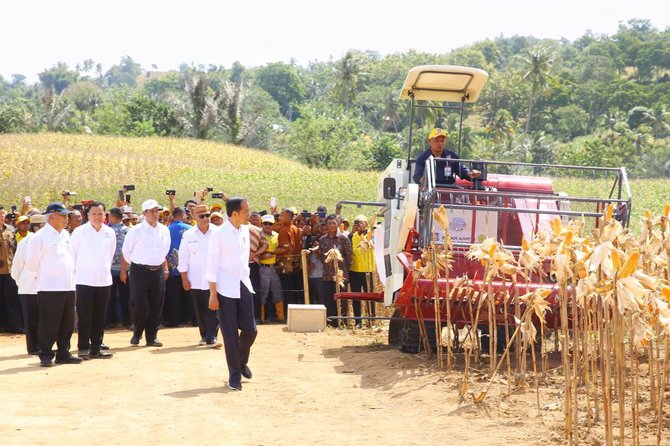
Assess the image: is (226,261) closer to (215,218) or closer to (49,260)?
(49,260)

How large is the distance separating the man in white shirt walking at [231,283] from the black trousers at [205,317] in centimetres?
316

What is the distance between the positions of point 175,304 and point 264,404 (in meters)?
7.72

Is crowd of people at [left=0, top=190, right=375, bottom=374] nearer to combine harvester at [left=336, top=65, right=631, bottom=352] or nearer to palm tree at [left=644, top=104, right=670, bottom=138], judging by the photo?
combine harvester at [left=336, top=65, right=631, bottom=352]

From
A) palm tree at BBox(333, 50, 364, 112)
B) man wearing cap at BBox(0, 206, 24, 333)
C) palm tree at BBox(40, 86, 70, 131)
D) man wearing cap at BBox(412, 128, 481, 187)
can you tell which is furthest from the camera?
palm tree at BBox(333, 50, 364, 112)

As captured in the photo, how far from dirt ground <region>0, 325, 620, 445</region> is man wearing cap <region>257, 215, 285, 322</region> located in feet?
14.2

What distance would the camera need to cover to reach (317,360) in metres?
12.9

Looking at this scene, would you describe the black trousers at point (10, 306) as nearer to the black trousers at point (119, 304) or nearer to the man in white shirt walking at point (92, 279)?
the black trousers at point (119, 304)

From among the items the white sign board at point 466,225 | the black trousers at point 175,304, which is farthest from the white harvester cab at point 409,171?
the black trousers at point 175,304

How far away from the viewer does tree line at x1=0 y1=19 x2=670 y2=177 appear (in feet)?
215

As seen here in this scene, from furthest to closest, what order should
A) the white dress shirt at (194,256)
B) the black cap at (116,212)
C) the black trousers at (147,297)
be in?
the black cap at (116,212)
the white dress shirt at (194,256)
the black trousers at (147,297)

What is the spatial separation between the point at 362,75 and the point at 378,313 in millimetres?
73629

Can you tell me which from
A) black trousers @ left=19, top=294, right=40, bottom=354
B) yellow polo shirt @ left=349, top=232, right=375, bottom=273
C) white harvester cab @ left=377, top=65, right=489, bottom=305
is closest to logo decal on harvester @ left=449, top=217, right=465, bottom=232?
white harvester cab @ left=377, top=65, right=489, bottom=305

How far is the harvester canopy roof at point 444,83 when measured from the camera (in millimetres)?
13688

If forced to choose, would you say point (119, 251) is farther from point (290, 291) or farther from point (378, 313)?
point (378, 313)
